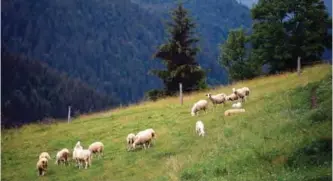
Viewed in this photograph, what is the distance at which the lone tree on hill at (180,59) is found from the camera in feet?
163

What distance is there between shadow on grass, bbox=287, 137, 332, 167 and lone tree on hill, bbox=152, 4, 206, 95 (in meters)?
33.7

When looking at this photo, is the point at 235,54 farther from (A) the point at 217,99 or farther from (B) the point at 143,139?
(B) the point at 143,139

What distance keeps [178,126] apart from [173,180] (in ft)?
42.9

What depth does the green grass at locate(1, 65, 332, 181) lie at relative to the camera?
1548cm

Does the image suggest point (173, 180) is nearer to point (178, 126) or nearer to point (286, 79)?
point (178, 126)

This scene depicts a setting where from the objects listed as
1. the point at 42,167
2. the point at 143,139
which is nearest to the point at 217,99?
the point at 143,139

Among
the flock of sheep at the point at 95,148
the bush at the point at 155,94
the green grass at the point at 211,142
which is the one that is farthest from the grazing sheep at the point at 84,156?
the bush at the point at 155,94

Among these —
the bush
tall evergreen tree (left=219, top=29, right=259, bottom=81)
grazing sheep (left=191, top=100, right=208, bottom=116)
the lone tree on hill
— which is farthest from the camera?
tall evergreen tree (left=219, top=29, right=259, bottom=81)

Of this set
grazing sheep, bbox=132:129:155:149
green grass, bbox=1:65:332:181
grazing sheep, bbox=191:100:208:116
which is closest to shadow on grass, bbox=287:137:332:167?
green grass, bbox=1:65:332:181

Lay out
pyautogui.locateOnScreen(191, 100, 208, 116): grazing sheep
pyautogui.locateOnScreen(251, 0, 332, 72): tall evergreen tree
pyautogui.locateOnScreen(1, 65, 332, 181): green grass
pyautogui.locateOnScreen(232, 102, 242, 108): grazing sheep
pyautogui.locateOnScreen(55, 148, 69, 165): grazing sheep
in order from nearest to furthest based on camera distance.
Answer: pyautogui.locateOnScreen(1, 65, 332, 181): green grass
pyautogui.locateOnScreen(55, 148, 69, 165): grazing sheep
pyautogui.locateOnScreen(232, 102, 242, 108): grazing sheep
pyautogui.locateOnScreen(191, 100, 208, 116): grazing sheep
pyautogui.locateOnScreen(251, 0, 332, 72): tall evergreen tree

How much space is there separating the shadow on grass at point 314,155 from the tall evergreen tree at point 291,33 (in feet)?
116

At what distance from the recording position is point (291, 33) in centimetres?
5203

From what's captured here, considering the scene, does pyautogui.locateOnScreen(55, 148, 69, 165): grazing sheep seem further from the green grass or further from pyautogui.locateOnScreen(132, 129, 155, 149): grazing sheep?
pyautogui.locateOnScreen(132, 129, 155, 149): grazing sheep

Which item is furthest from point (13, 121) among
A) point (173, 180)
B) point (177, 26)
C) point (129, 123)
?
point (173, 180)
